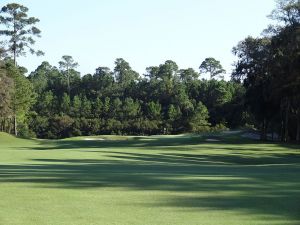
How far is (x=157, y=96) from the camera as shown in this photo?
355ft

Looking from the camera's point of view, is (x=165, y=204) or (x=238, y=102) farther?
(x=238, y=102)

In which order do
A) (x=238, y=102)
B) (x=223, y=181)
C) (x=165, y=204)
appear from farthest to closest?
1. (x=238, y=102)
2. (x=223, y=181)
3. (x=165, y=204)

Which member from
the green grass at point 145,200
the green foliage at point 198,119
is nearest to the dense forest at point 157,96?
the green foliage at point 198,119

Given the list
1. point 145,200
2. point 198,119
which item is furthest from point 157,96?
point 145,200

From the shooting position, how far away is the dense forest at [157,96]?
47.5 metres

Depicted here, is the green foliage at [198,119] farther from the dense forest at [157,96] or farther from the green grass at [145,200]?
the green grass at [145,200]

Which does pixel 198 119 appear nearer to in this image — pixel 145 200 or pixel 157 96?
pixel 157 96

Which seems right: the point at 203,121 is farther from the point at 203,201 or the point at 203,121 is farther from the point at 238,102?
the point at 203,201

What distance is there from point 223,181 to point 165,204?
3.63 meters

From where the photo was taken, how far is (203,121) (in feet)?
309

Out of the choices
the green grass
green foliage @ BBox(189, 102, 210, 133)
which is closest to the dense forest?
green foliage @ BBox(189, 102, 210, 133)

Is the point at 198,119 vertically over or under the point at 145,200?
over

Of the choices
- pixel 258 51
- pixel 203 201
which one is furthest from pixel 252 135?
pixel 203 201

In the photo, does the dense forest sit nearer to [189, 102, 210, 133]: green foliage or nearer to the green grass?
[189, 102, 210, 133]: green foliage
